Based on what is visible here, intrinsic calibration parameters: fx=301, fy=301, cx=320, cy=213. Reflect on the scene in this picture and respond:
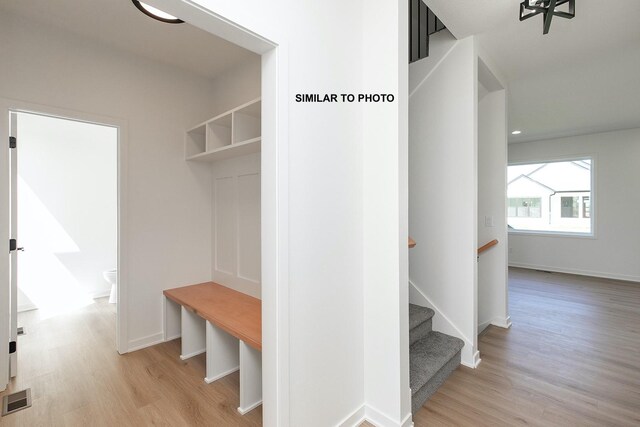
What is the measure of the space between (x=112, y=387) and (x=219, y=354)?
756mm

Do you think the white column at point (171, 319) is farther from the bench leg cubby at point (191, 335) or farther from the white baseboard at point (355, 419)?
the white baseboard at point (355, 419)

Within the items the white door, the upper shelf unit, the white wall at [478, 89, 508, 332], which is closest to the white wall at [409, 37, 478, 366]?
the white wall at [478, 89, 508, 332]

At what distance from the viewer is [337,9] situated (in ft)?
5.58

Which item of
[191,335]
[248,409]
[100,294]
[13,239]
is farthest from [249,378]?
[100,294]

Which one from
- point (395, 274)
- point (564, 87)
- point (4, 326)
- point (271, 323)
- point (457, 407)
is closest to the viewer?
point (271, 323)

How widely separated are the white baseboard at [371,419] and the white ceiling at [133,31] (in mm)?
2918

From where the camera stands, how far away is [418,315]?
2.52 meters

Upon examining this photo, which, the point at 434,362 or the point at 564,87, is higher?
the point at 564,87

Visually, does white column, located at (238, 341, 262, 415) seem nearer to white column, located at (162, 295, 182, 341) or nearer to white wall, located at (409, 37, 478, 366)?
white column, located at (162, 295, 182, 341)

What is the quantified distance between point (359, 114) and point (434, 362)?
5.96 feet

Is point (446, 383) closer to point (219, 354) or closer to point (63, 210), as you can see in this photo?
point (219, 354)

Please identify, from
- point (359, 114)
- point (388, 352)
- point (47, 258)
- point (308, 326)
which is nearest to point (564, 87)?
point (359, 114)

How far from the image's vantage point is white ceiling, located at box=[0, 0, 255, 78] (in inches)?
83.7

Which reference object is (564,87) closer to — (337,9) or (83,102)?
(337,9)
